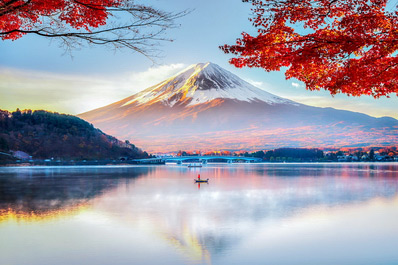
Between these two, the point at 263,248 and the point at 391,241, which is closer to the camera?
the point at 263,248

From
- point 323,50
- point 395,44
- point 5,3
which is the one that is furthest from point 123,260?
point 395,44

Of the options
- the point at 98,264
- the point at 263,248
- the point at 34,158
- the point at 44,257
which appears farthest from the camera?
the point at 34,158

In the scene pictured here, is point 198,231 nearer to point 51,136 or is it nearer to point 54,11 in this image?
point 54,11

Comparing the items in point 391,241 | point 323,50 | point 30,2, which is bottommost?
point 391,241

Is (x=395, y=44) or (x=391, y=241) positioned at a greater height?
(x=395, y=44)

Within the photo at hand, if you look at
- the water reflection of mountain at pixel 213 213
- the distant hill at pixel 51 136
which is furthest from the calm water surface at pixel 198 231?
the distant hill at pixel 51 136

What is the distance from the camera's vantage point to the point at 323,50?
999cm

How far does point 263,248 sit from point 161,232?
292 cm

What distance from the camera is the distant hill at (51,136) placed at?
314ft

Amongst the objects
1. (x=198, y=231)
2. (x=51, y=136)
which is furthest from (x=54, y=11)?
(x=51, y=136)

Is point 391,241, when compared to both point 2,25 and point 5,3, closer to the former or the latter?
point 5,3

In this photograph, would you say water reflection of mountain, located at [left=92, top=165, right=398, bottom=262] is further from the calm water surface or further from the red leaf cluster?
the red leaf cluster

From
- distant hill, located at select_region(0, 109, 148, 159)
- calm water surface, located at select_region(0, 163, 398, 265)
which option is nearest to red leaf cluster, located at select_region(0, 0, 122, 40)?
calm water surface, located at select_region(0, 163, 398, 265)

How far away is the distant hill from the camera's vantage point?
314 ft
